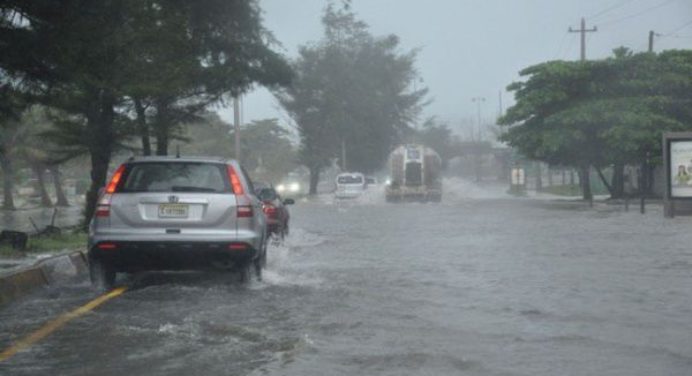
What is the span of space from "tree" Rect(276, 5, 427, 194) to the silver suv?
2382 inches

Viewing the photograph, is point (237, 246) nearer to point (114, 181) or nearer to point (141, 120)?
point (114, 181)

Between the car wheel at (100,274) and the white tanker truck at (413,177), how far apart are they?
130ft

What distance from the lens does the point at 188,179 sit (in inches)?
431

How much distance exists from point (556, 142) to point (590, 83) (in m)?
3.78

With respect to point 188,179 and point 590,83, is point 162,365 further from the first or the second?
point 590,83

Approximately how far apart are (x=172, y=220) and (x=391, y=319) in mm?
3194

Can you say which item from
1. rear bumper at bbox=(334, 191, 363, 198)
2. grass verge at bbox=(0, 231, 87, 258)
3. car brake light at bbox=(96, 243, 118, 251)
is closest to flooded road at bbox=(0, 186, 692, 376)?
car brake light at bbox=(96, 243, 118, 251)

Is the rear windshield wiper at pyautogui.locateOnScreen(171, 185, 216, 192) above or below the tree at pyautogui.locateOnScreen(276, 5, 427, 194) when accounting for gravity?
below

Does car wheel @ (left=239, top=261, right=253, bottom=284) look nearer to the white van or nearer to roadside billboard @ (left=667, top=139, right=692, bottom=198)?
roadside billboard @ (left=667, top=139, right=692, bottom=198)

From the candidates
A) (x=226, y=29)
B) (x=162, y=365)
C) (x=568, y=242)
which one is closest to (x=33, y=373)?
(x=162, y=365)

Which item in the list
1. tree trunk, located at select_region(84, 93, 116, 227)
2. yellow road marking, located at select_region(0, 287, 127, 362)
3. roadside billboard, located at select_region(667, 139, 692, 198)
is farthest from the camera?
roadside billboard, located at select_region(667, 139, 692, 198)

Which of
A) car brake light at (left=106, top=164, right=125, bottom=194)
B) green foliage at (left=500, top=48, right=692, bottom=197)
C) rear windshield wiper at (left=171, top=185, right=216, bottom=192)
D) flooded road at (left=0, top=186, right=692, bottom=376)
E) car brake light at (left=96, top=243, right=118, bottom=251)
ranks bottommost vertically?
flooded road at (left=0, top=186, right=692, bottom=376)

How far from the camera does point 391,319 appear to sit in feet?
28.8

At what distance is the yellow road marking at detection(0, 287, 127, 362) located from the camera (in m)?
7.32
